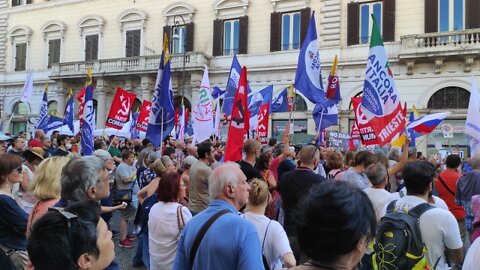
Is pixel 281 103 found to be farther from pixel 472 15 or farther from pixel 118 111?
pixel 472 15

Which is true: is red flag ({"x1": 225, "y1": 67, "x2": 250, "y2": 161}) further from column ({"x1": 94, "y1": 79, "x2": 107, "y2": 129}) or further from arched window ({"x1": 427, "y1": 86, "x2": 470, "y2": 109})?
column ({"x1": 94, "y1": 79, "x2": 107, "y2": 129})

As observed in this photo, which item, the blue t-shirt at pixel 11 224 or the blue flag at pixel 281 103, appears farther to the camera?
the blue flag at pixel 281 103

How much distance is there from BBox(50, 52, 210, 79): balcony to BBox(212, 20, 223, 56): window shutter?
650 millimetres

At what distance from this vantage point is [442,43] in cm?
1828

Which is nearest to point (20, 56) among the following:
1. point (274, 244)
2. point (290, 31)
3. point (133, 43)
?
point (133, 43)

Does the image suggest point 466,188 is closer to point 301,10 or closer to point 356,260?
point 356,260

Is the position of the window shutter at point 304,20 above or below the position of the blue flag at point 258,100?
above

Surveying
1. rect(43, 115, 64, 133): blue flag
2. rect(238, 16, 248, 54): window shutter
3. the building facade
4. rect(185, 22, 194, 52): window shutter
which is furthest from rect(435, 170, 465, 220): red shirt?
rect(185, 22, 194, 52): window shutter

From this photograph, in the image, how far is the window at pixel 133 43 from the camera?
25531 mm

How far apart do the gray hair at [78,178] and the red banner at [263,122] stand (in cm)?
984

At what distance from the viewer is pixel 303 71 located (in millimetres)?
8617

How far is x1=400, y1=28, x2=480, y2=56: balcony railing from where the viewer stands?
58.1 feet

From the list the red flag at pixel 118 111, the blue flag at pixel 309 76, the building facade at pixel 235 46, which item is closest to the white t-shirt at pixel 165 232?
the blue flag at pixel 309 76

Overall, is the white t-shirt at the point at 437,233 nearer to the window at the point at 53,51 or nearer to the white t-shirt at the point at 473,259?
the white t-shirt at the point at 473,259
